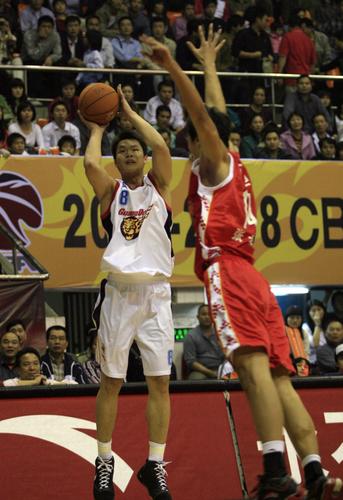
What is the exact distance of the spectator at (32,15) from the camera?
15406mm

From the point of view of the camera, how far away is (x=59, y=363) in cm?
1016

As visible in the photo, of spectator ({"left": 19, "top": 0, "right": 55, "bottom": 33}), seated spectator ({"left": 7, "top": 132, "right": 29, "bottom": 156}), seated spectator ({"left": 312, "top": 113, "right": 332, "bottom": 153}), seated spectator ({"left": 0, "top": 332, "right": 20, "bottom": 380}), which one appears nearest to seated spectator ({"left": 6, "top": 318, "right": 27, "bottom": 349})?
seated spectator ({"left": 0, "top": 332, "right": 20, "bottom": 380})

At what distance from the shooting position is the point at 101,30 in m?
16.0

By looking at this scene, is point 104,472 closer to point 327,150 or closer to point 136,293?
point 136,293

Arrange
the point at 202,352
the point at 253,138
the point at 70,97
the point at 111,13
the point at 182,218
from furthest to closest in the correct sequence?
the point at 111,13, the point at 253,138, the point at 70,97, the point at 182,218, the point at 202,352

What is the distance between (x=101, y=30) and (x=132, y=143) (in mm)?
9560

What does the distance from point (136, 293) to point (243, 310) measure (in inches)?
46.2

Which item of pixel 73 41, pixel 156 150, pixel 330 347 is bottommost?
pixel 330 347

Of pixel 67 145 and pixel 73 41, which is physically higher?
pixel 73 41

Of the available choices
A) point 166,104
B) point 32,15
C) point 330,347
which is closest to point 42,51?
point 32,15

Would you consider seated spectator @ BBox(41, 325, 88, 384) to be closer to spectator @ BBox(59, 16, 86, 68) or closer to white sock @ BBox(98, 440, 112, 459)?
white sock @ BBox(98, 440, 112, 459)

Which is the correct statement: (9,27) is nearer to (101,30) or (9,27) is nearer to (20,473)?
(101,30)

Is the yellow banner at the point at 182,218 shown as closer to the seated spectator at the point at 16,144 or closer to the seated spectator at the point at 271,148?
the seated spectator at the point at 16,144

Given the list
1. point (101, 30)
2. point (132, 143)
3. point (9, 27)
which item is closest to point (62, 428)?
point (132, 143)
